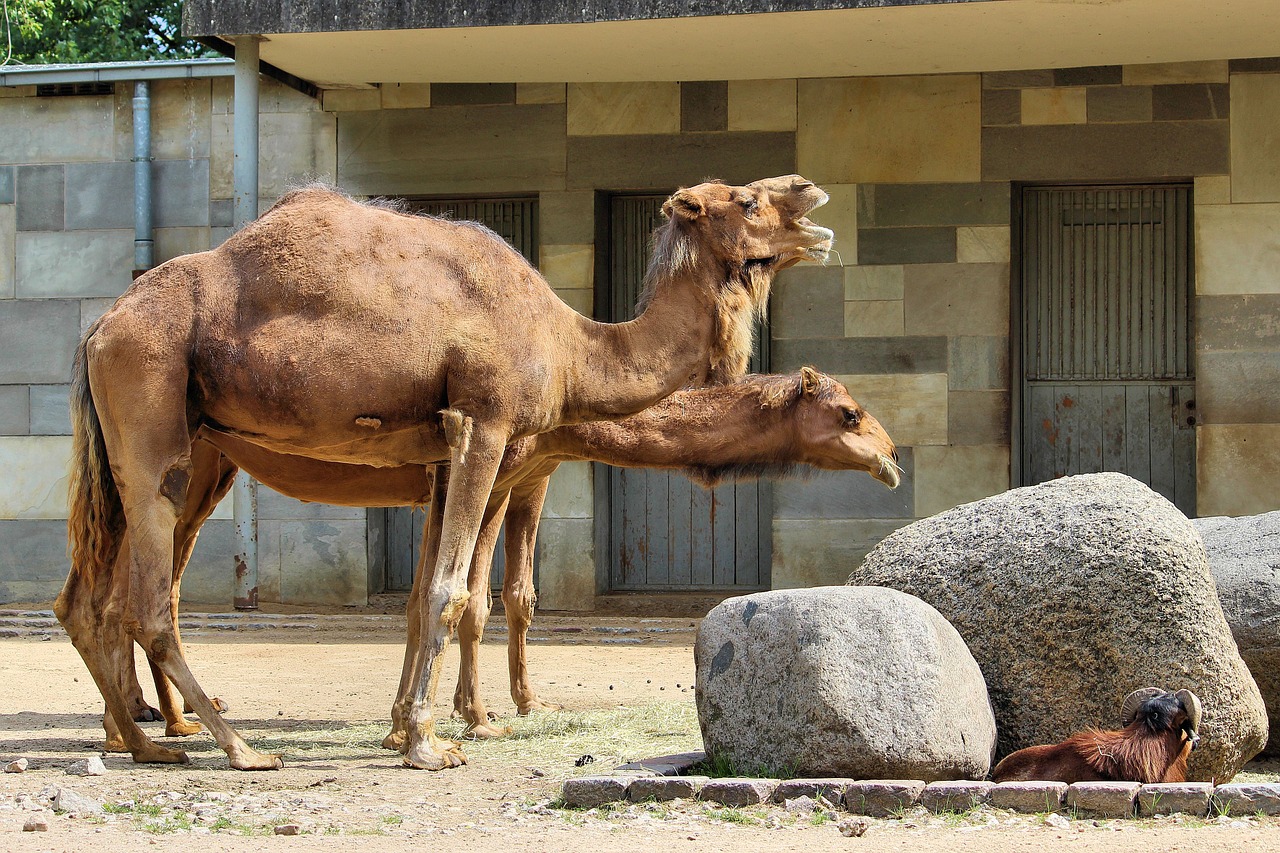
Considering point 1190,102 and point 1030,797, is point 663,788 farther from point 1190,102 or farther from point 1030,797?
point 1190,102

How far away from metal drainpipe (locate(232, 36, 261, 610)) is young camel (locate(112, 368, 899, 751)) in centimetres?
425

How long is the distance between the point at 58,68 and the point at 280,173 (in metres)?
2.20

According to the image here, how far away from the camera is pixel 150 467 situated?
6.62 metres

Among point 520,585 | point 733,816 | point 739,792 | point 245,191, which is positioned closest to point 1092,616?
point 739,792

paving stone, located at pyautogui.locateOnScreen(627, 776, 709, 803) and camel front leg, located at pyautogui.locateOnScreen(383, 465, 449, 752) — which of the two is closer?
paving stone, located at pyautogui.locateOnScreen(627, 776, 709, 803)

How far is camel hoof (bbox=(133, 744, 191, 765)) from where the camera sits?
6727 millimetres

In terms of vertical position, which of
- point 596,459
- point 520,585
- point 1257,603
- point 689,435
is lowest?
point 520,585

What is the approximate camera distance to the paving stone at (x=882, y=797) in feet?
17.8

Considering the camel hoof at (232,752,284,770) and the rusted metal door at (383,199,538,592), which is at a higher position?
the rusted metal door at (383,199,538,592)

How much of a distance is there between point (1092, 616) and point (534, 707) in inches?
131

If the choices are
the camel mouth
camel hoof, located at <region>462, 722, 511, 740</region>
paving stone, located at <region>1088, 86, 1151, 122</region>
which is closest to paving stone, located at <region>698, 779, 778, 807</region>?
camel hoof, located at <region>462, 722, 511, 740</region>

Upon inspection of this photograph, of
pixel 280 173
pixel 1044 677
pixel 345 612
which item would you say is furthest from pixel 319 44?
pixel 1044 677

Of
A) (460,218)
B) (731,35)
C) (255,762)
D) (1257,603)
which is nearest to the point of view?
(255,762)

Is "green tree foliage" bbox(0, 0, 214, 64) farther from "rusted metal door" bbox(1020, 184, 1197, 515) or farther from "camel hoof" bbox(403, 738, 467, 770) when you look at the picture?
"camel hoof" bbox(403, 738, 467, 770)
